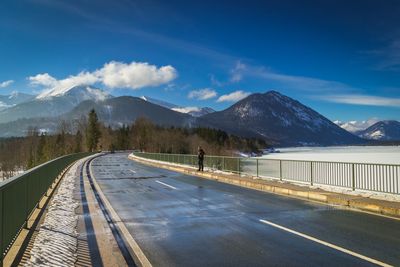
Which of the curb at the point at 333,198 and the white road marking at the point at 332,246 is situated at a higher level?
the curb at the point at 333,198

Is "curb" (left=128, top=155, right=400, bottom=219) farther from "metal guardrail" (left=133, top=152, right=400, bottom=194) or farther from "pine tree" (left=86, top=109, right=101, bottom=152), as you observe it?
"pine tree" (left=86, top=109, right=101, bottom=152)

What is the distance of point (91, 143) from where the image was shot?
12519 cm

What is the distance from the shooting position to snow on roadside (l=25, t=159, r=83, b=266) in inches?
260

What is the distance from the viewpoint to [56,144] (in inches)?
4897

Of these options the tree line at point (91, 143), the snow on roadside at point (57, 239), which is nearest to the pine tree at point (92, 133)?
the tree line at point (91, 143)

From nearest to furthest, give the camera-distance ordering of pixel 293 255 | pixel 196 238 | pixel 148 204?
pixel 293 255 < pixel 196 238 < pixel 148 204

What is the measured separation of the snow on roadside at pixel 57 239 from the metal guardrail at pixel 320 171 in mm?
10256

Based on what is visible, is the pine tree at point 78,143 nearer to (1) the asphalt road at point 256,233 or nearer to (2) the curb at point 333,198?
(2) the curb at point 333,198

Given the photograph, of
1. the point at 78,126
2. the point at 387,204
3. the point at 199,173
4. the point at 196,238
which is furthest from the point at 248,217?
the point at 78,126

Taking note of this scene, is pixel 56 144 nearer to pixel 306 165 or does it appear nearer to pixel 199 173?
pixel 199 173

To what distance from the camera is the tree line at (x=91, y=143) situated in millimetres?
123562

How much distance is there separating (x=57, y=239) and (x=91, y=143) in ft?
397

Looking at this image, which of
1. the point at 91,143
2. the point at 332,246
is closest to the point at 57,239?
the point at 332,246

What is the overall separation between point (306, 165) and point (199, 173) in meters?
10.2
